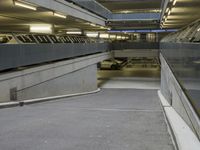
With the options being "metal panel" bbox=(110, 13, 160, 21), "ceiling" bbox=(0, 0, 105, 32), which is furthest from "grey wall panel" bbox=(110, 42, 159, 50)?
"ceiling" bbox=(0, 0, 105, 32)

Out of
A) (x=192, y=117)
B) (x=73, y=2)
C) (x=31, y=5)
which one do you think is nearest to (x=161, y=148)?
(x=192, y=117)

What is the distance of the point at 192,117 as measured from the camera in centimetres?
462

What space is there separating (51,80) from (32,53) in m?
3.00

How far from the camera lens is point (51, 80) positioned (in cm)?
1530

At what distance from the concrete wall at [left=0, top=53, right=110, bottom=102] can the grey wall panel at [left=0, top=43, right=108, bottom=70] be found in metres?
0.30

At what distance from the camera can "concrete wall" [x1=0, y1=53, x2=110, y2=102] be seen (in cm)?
1065

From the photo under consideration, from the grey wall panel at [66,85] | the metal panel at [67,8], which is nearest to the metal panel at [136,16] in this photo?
the metal panel at [67,8]

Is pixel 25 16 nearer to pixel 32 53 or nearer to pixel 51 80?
pixel 51 80

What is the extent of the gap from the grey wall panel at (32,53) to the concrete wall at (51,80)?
0.98 feet

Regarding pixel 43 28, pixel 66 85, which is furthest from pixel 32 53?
pixel 43 28

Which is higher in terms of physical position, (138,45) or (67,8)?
(67,8)

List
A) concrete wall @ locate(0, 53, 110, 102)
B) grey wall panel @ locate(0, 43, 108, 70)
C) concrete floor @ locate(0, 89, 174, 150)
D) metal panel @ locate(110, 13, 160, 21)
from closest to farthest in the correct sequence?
concrete floor @ locate(0, 89, 174, 150) → grey wall panel @ locate(0, 43, 108, 70) → concrete wall @ locate(0, 53, 110, 102) → metal panel @ locate(110, 13, 160, 21)

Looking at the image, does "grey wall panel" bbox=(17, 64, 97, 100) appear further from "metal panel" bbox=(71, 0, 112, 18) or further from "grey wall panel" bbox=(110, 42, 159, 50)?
"grey wall panel" bbox=(110, 42, 159, 50)

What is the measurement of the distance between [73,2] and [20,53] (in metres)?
9.49
